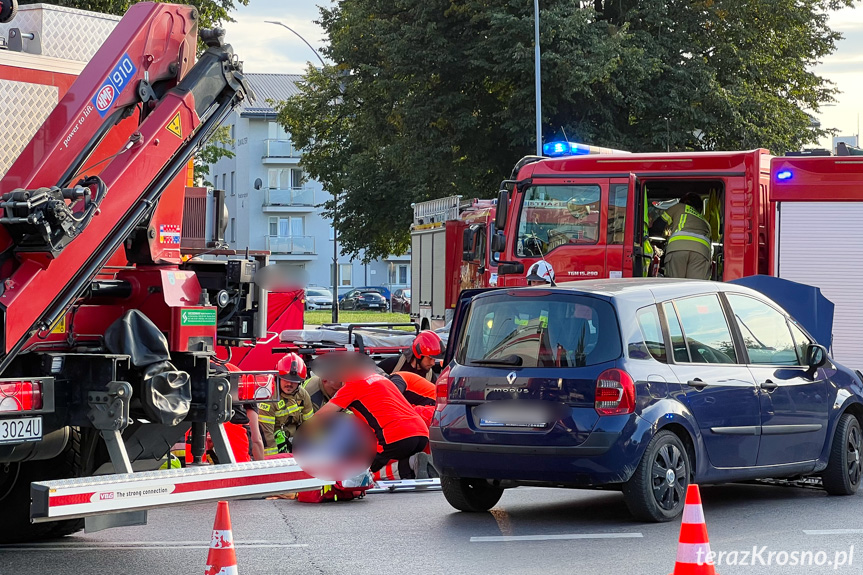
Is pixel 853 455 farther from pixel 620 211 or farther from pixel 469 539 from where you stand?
pixel 620 211

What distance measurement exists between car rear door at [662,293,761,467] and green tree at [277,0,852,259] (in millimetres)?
21145

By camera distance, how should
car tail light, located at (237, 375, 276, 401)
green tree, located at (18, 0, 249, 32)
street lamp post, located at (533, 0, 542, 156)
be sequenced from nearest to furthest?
car tail light, located at (237, 375, 276, 401) → green tree, located at (18, 0, 249, 32) → street lamp post, located at (533, 0, 542, 156)

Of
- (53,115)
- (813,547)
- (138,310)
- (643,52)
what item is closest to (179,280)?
(138,310)

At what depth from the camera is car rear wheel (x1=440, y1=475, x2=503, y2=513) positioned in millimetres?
9172

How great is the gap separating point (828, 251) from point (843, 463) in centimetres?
405

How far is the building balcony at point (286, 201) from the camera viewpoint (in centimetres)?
Answer: 8812

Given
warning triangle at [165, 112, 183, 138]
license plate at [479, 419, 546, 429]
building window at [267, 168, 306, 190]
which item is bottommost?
license plate at [479, 419, 546, 429]

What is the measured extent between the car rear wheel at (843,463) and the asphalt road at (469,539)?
0.35 feet

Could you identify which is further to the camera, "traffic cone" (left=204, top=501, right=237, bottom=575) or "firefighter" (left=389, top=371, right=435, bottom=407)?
"firefighter" (left=389, top=371, right=435, bottom=407)

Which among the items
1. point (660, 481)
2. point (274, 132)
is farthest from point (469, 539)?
point (274, 132)

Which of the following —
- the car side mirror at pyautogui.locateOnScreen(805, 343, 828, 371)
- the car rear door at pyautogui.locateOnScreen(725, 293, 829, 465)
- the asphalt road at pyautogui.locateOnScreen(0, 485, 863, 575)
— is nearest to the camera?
the asphalt road at pyautogui.locateOnScreen(0, 485, 863, 575)

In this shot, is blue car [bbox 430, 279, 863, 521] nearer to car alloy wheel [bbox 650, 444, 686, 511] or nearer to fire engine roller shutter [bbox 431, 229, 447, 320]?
car alloy wheel [bbox 650, 444, 686, 511]

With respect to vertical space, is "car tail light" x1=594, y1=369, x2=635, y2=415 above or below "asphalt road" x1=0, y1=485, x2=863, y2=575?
above

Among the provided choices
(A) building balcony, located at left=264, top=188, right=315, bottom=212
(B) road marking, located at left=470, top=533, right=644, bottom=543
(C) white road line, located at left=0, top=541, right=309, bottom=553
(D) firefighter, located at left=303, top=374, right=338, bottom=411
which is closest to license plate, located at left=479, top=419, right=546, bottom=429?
(B) road marking, located at left=470, top=533, right=644, bottom=543
